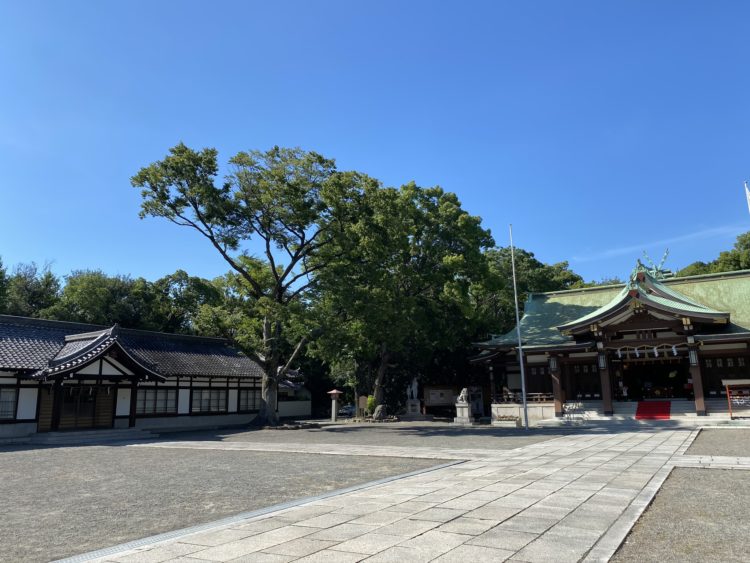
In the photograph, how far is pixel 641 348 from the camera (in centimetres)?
2588

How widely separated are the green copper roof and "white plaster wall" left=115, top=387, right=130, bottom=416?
1867 centimetres

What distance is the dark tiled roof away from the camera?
21.9 m

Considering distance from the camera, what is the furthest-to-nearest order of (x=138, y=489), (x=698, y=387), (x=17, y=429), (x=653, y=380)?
(x=653, y=380)
(x=698, y=387)
(x=17, y=429)
(x=138, y=489)

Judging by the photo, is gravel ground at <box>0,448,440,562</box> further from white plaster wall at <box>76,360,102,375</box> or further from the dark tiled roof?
the dark tiled roof

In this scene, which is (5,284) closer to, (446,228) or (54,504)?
(446,228)

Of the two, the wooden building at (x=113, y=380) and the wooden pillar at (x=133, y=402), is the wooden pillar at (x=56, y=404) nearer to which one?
the wooden building at (x=113, y=380)

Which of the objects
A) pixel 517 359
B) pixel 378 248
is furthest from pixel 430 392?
pixel 378 248

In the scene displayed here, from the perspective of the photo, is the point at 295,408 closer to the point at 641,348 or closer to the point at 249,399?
the point at 249,399

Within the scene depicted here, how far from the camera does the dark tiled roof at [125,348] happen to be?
21.9m

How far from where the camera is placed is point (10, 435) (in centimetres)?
2084

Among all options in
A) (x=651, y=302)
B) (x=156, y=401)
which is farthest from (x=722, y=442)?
(x=156, y=401)

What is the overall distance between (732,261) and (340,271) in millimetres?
37973

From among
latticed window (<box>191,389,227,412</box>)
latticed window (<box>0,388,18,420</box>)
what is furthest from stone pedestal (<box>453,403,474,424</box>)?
latticed window (<box>0,388,18,420</box>)

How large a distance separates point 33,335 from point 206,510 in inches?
824
